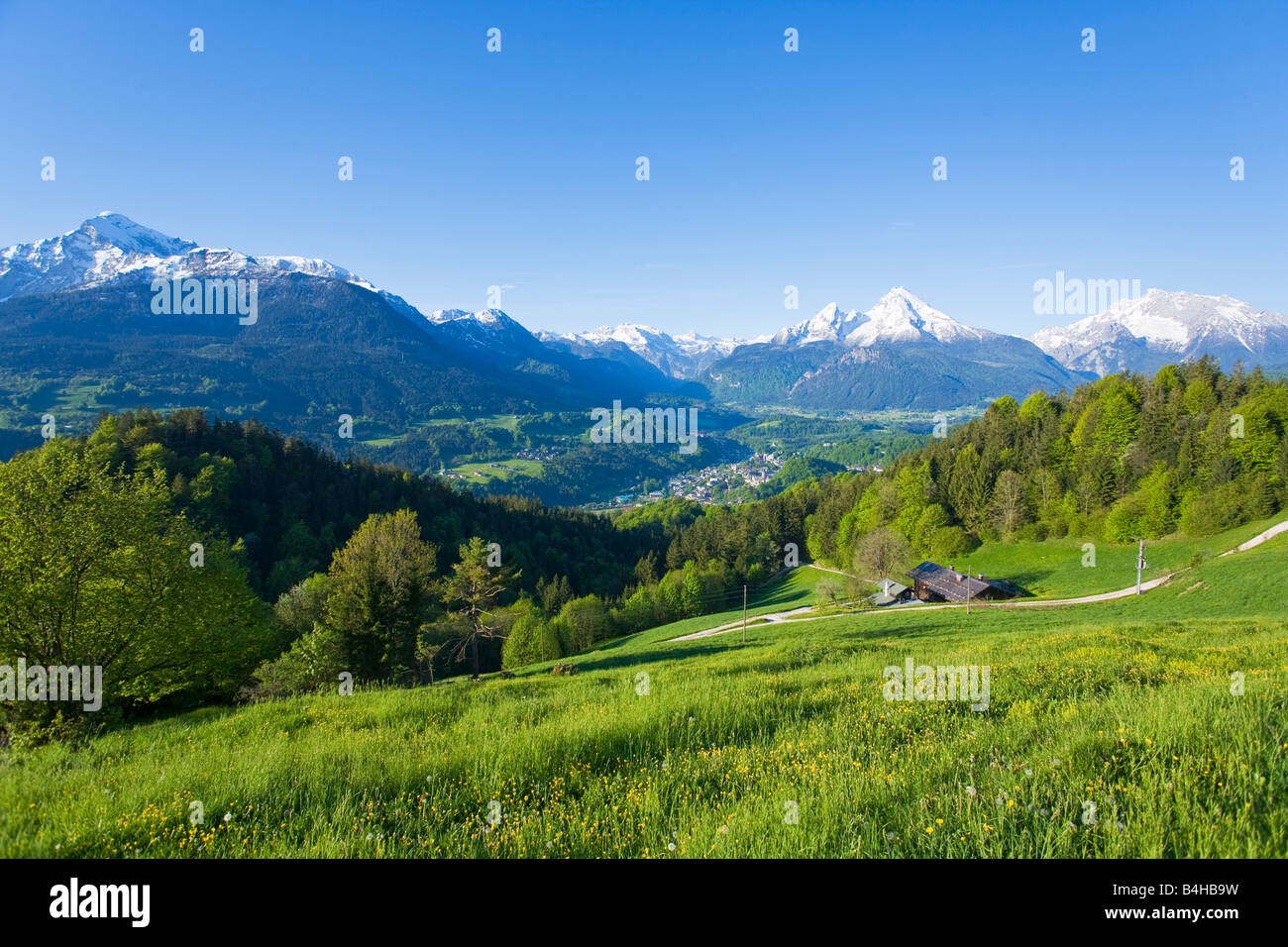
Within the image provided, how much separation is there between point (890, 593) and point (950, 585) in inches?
280

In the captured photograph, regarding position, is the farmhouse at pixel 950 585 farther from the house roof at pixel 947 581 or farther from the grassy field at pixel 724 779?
the grassy field at pixel 724 779

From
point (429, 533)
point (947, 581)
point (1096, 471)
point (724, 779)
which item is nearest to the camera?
point (724, 779)

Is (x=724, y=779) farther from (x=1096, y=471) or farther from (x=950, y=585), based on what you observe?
(x=1096, y=471)

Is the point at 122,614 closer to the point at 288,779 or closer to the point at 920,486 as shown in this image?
the point at 288,779

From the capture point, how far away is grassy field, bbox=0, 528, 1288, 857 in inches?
158

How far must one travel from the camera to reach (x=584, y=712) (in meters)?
9.45

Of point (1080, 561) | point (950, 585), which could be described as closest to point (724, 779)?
point (950, 585)

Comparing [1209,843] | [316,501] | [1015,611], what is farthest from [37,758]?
[316,501]

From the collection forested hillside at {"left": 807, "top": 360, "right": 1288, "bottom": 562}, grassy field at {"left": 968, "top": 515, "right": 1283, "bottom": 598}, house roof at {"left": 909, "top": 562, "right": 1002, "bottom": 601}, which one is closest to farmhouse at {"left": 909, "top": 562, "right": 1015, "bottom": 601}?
house roof at {"left": 909, "top": 562, "right": 1002, "bottom": 601}

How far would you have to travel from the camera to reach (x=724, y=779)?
5797mm

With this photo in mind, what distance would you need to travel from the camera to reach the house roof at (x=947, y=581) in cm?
5809

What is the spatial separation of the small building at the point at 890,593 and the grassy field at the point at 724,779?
5886cm

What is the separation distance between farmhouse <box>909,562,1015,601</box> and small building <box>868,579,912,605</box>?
1037 millimetres

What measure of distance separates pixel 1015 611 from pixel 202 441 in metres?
116
